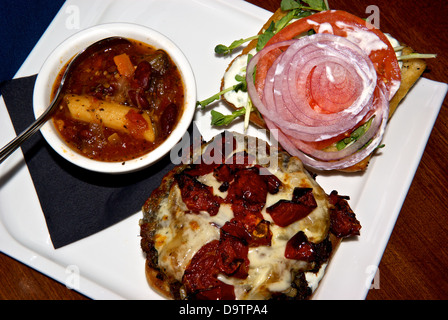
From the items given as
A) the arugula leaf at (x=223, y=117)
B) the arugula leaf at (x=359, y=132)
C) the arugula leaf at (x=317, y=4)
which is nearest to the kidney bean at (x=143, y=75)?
the arugula leaf at (x=223, y=117)

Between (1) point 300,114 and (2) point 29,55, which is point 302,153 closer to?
(1) point 300,114

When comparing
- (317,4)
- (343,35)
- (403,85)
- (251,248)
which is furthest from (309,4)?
(251,248)

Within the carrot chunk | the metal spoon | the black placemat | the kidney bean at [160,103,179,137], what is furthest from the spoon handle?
the kidney bean at [160,103,179,137]

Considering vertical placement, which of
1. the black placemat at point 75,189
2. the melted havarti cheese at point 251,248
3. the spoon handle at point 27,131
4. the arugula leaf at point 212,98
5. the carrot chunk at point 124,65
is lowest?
the black placemat at point 75,189

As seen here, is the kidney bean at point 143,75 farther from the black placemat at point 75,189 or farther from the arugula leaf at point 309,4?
the arugula leaf at point 309,4

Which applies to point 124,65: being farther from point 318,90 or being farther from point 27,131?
point 318,90

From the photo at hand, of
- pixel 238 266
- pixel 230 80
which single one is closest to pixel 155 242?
pixel 238 266

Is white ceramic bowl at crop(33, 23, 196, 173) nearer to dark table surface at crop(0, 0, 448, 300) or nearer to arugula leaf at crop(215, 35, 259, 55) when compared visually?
arugula leaf at crop(215, 35, 259, 55)
